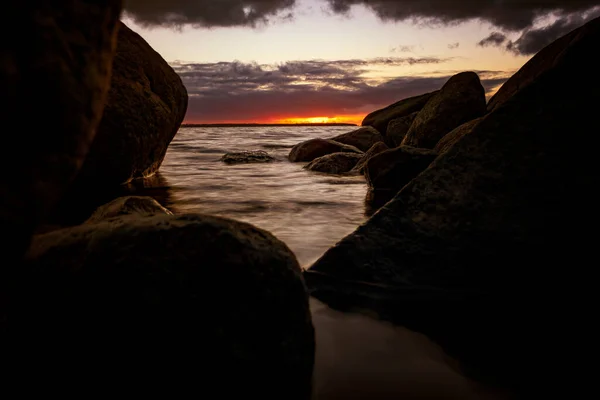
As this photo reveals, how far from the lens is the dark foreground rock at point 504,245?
1808mm

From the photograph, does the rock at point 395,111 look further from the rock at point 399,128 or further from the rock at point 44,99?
the rock at point 44,99

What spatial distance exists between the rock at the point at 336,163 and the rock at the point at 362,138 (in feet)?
11.7

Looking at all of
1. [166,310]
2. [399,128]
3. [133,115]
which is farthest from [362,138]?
[166,310]

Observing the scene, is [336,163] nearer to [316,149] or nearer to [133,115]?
[316,149]

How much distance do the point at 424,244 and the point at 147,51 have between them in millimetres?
4683

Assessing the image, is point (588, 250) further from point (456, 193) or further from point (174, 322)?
point (174, 322)

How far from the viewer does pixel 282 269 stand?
146cm

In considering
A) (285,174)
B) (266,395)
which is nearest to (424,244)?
(266,395)

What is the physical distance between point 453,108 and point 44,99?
23.8 feet

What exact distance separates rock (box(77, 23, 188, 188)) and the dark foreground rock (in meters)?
3.31

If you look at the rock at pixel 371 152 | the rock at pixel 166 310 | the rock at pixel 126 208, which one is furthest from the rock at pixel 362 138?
the rock at pixel 166 310

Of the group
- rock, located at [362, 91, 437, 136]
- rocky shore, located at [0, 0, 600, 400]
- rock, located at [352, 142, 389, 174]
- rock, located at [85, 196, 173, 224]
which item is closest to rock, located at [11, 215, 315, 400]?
rocky shore, located at [0, 0, 600, 400]

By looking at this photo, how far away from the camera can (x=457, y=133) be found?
19.2ft

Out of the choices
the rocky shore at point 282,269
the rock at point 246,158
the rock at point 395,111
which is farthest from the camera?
the rock at point 395,111
